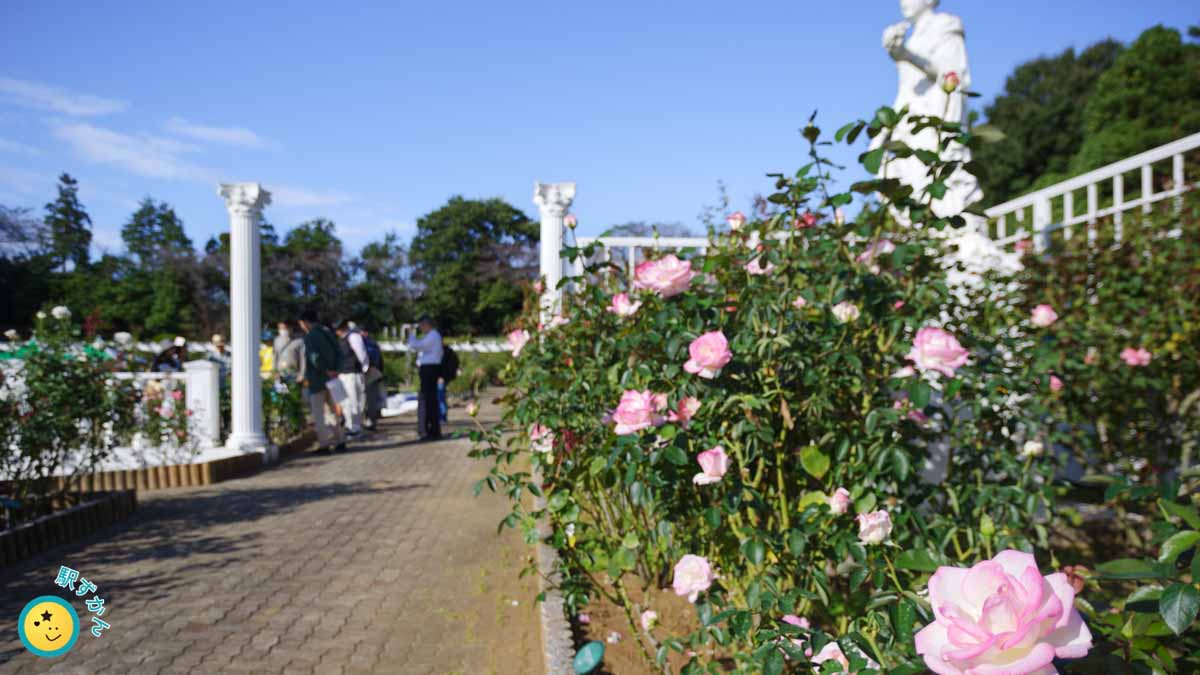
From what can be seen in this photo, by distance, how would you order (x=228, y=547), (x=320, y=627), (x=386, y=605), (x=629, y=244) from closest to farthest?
(x=320, y=627)
(x=386, y=605)
(x=228, y=547)
(x=629, y=244)

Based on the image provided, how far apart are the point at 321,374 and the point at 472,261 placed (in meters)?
42.4

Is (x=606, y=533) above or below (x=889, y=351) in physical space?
below

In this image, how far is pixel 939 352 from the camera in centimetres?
203

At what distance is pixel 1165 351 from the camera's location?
387 centimetres

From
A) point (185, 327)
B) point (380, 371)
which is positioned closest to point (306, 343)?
point (380, 371)

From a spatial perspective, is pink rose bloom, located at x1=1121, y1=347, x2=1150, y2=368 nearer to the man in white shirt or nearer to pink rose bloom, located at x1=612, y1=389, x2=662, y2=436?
pink rose bloom, located at x1=612, y1=389, x2=662, y2=436

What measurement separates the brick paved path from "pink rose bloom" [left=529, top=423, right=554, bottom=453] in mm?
826

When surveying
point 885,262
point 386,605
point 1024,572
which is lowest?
point 386,605

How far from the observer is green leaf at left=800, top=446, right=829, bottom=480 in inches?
84.7

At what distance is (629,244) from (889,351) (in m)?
2.97

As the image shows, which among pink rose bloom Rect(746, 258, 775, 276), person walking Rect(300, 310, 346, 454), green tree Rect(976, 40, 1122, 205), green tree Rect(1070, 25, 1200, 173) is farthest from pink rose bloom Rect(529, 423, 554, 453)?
green tree Rect(976, 40, 1122, 205)

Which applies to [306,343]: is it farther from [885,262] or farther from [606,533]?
[885,262]

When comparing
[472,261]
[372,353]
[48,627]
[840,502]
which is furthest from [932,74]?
[472,261]

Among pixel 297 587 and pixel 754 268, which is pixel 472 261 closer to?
pixel 297 587
